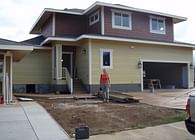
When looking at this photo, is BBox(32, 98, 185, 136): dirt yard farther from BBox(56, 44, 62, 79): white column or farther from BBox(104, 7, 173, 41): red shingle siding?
BBox(104, 7, 173, 41): red shingle siding

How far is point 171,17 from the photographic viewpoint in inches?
883

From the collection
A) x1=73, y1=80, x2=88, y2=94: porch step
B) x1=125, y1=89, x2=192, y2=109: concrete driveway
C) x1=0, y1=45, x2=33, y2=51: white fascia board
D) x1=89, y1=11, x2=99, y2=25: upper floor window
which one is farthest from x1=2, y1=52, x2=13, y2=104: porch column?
x1=89, y1=11, x2=99, y2=25: upper floor window

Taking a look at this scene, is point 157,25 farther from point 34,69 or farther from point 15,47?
point 15,47

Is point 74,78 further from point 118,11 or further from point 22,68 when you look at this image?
point 118,11

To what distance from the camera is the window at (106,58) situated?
60.0 ft

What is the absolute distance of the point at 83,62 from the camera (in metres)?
18.8

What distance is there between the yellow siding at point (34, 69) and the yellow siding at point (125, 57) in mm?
4055

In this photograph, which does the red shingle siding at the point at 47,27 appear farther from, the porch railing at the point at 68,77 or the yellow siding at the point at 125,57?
the yellow siding at the point at 125,57

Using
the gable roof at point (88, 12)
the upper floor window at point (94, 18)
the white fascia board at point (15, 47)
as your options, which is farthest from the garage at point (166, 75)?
the white fascia board at point (15, 47)

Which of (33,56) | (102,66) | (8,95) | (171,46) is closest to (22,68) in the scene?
(33,56)

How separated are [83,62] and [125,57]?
293cm

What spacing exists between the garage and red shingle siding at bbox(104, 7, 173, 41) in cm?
212

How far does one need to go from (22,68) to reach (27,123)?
39.1 feet

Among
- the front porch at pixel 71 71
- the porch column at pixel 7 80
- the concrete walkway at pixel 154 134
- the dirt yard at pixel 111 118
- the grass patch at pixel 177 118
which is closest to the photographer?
the concrete walkway at pixel 154 134
